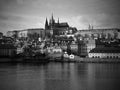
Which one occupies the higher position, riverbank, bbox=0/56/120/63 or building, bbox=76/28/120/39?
building, bbox=76/28/120/39

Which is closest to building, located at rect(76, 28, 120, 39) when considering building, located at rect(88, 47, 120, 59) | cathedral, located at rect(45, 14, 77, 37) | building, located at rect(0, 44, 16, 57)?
cathedral, located at rect(45, 14, 77, 37)

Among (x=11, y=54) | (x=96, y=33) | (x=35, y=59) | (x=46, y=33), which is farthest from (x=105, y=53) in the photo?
(x=46, y=33)

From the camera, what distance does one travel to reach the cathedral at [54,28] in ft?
350

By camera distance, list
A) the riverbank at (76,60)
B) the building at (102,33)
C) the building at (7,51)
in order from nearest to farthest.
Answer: the riverbank at (76,60) < the building at (7,51) < the building at (102,33)

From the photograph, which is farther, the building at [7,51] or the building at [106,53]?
the building at [7,51]

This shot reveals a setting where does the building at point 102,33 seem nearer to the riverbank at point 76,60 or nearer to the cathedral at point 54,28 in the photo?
the cathedral at point 54,28

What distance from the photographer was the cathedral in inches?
4205

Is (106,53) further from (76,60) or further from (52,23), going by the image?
(52,23)

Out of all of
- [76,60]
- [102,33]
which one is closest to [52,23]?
[102,33]

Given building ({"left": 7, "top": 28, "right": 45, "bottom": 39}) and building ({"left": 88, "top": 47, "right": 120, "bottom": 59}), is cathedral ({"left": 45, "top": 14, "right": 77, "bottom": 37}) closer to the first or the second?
building ({"left": 7, "top": 28, "right": 45, "bottom": 39})

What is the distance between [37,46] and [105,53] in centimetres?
3023

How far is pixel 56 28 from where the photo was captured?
10938cm

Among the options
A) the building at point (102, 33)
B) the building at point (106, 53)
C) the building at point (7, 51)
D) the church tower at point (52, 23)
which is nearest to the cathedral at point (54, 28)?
the church tower at point (52, 23)

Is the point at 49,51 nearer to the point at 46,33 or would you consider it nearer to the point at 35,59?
the point at 35,59
